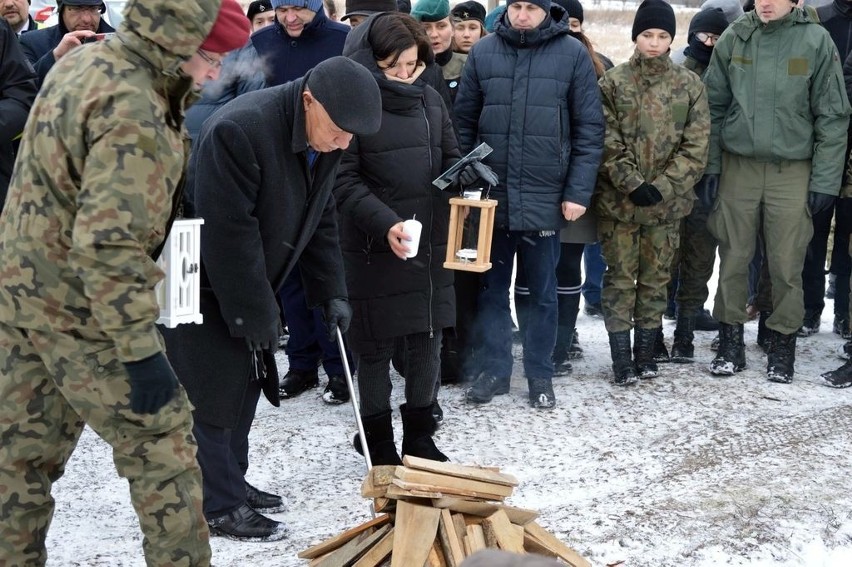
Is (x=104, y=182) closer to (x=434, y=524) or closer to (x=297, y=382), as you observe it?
(x=434, y=524)

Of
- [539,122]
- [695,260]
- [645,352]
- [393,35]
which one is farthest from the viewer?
[695,260]

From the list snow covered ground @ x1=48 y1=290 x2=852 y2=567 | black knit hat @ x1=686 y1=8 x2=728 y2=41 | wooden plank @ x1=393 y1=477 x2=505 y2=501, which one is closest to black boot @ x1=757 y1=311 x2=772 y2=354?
snow covered ground @ x1=48 y1=290 x2=852 y2=567

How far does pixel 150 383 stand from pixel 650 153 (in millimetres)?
4209

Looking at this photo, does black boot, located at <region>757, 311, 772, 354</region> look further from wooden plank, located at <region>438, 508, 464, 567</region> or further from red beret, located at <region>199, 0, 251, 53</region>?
red beret, located at <region>199, 0, 251, 53</region>

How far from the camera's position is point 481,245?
5.50 metres

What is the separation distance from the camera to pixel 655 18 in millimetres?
6609

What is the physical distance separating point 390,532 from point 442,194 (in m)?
2.11

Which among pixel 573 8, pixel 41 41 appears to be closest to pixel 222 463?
pixel 41 41

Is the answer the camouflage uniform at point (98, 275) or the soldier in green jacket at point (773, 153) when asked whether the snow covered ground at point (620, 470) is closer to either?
the soldier in green jacket at point (773, 153)

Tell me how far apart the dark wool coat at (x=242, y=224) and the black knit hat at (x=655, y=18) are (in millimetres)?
2937

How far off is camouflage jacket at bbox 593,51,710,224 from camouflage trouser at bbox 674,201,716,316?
2.18 feet

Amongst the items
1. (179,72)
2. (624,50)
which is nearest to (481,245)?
(179,72)

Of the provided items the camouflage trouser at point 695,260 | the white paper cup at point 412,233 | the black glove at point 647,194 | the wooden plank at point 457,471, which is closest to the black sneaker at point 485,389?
the black glove at point 647,194

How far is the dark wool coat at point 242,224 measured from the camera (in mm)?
4199
